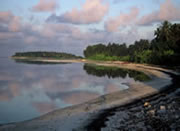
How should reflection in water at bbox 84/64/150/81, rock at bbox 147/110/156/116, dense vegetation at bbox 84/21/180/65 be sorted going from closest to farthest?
1. rock at bbox 147/110/156/116
2. reflection in water at bbox 84/64/150/81
3. dense vegetation at bbox 84/21/180/65

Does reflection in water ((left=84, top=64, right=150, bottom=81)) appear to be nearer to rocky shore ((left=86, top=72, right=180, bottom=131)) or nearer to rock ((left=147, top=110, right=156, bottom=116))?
rocky shore ((left=86, top=72, right=180, bottom=131))

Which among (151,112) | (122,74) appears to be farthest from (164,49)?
(151,112)

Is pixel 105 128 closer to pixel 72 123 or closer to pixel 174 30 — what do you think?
pixel 72 123

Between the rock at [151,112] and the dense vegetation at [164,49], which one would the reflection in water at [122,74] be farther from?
the rock at [151,112]

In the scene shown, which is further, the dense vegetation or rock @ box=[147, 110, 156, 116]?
the dense vegetation

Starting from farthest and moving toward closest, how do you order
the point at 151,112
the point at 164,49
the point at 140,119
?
the point at 164,49
the point at 151,112
the point at 140,119

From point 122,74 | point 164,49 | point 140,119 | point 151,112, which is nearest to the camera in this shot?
point 140,119

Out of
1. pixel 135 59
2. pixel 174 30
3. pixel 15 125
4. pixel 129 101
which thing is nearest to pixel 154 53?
pixel 174 30

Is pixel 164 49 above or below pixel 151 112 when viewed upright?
above

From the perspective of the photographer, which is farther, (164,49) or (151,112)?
(164,49)

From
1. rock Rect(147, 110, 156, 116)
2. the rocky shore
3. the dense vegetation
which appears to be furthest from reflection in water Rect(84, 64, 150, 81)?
→ rock Rect(147, 110, 156, 116)

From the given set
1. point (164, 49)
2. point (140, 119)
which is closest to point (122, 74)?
point (164, 49)

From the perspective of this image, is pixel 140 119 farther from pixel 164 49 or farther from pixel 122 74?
pixel 164 49

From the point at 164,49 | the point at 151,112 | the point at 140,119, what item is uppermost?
the point at 164,49
